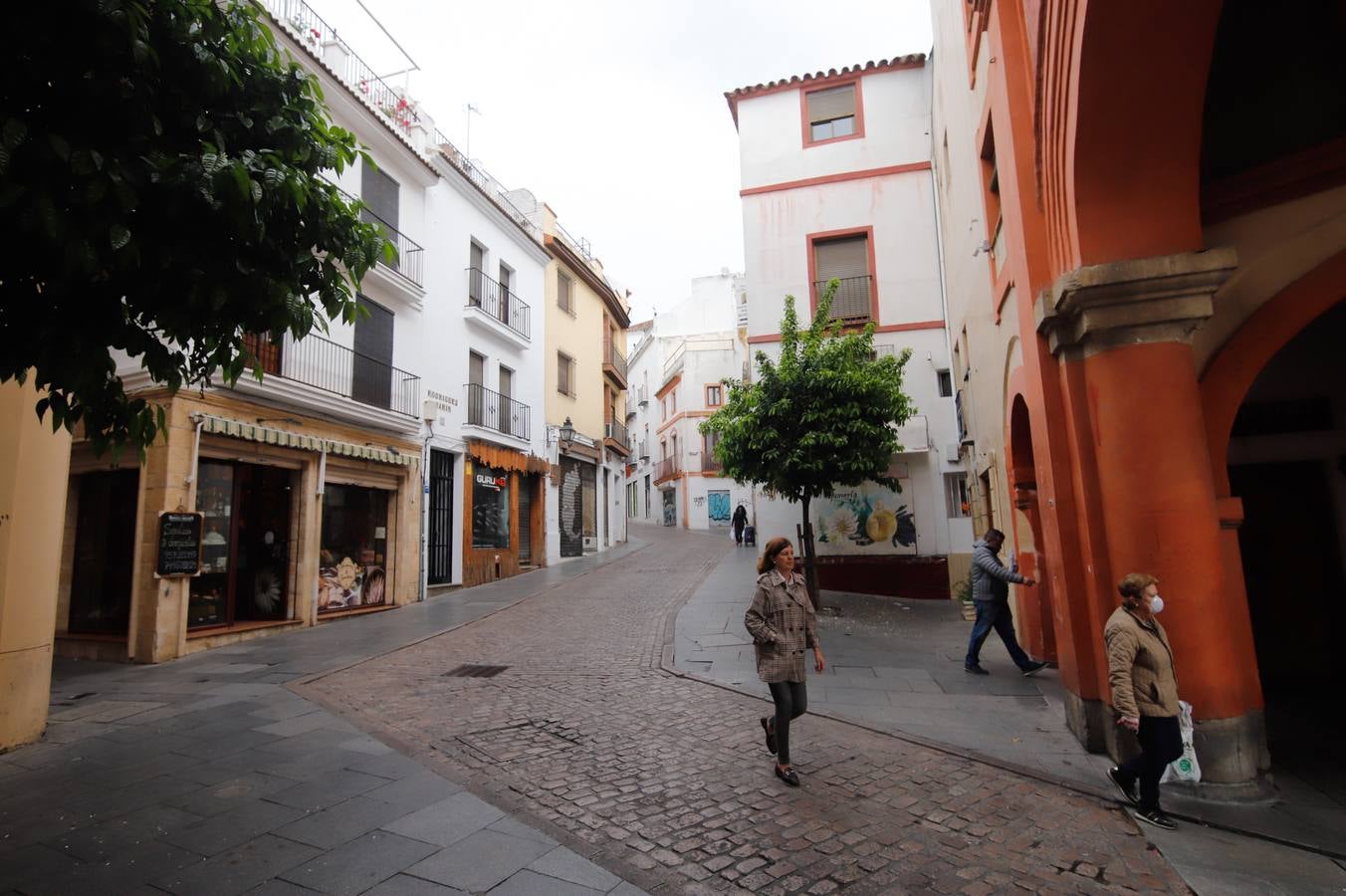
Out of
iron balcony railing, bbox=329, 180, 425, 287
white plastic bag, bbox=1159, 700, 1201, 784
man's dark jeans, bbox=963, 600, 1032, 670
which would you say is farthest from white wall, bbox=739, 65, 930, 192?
white plastic bag, bbox=1159, 700, 1201, 784

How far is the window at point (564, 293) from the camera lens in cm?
2344

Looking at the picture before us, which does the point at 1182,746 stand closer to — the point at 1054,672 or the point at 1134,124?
the point at 1054,672

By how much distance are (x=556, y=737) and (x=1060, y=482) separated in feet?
14.7

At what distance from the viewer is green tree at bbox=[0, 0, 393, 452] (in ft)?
9.75

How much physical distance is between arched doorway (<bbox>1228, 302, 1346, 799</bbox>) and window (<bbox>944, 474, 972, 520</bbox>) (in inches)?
276

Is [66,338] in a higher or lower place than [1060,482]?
higher

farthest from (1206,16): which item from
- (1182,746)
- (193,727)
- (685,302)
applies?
(685,302)

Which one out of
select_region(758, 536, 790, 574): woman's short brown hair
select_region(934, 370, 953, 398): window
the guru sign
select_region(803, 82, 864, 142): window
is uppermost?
select_region(803, 82, 864, 142): window

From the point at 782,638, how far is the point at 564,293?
67.7ft

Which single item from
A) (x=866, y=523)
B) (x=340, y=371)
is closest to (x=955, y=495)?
(x=866, y=523)

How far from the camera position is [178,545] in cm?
976

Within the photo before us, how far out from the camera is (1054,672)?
7762mm

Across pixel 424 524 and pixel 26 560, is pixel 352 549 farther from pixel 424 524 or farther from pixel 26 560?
pixel 26 560

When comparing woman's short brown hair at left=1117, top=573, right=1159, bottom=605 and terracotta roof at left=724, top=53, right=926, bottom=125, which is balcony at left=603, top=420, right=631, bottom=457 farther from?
woman's short brown hair at left=1117, top=573, right=1159, bottom=605
